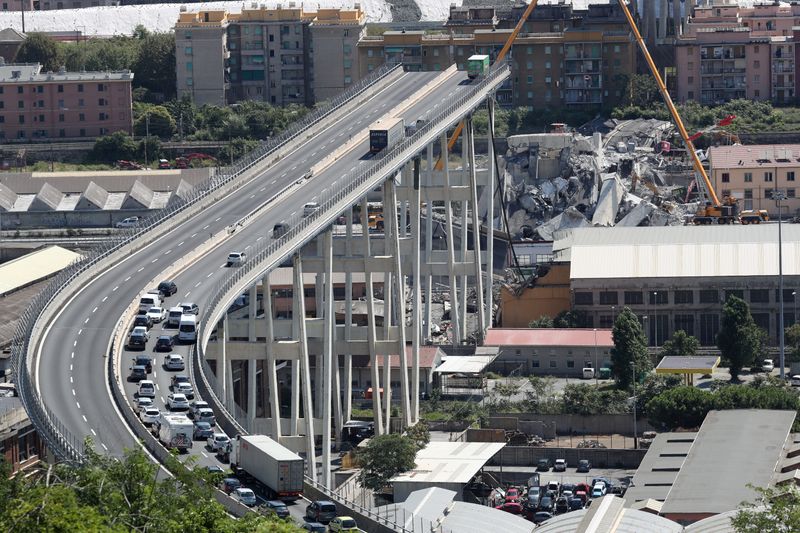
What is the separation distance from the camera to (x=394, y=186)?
113 m

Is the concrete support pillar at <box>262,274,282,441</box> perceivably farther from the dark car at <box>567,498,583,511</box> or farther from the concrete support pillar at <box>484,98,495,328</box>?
the concrete support pillar at <box>484,98,495,328</box>

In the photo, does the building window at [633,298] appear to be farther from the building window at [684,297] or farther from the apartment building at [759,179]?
the apartment building at [759,179]

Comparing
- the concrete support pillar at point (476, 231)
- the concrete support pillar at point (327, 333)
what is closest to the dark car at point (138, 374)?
the concrete support pillar at point (327, 333)

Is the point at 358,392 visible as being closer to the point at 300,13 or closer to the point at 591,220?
the point at 591,220

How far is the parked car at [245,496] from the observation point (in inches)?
2918

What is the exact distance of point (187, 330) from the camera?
3575 inches

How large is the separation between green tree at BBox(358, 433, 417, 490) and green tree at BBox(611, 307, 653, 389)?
17065 millimetres

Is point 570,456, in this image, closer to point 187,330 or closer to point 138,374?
point 187,330

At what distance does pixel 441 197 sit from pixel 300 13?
59.6 meters

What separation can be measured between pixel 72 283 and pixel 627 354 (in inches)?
1023

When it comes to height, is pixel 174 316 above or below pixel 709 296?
above

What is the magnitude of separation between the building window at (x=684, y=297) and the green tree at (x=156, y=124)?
189ft

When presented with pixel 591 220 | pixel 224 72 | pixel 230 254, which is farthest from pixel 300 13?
pixel 230 254

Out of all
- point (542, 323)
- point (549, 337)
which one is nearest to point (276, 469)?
point (549, 337)
